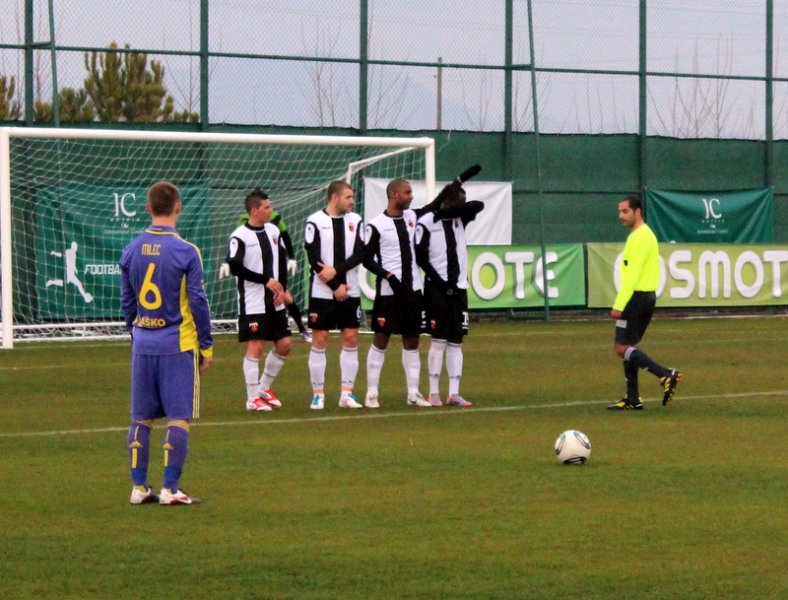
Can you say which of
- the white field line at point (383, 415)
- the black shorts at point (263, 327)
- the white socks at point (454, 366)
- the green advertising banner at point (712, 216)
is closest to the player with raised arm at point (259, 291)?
the black shorts at point (263, 327)

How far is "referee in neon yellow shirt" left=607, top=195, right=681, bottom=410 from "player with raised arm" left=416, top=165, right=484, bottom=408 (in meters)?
1.43

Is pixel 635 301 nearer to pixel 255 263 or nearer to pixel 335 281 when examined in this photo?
pixel 335 281

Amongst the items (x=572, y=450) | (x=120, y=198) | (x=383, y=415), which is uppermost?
(x=120, y=198)

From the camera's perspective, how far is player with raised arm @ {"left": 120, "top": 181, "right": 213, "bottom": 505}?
909cm

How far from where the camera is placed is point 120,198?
2658cm

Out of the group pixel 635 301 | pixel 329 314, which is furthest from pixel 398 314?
pixel 635 301

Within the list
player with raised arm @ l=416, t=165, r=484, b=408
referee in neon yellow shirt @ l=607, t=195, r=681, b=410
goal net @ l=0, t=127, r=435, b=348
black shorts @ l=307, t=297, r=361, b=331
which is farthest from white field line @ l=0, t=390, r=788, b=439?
goal net @ l=0, t=127, r=435, b=348

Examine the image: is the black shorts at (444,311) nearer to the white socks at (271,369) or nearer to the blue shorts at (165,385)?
the white socks at (271,369)

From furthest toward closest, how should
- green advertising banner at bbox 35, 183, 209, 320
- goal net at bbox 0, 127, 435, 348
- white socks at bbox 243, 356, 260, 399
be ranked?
green advertising banner at bbox 35, 183, 209, 320
goal net at bbox 0, 127, 435, 348
white socks at bbox 243, 356, 260, 399

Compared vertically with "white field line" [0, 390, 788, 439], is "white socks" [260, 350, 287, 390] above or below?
above

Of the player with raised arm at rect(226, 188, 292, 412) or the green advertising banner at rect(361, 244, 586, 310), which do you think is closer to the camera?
the player with raised arm at rect(226, 188, 292, 412)

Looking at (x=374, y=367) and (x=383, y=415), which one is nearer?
(x=383, y=415)

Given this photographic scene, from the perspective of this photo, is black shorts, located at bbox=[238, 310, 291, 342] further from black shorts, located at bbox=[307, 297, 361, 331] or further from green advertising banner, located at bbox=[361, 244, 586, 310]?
green advertising banner, located at bbox=[361, 244, 586, 310]

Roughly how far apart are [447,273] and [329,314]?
1.18m
